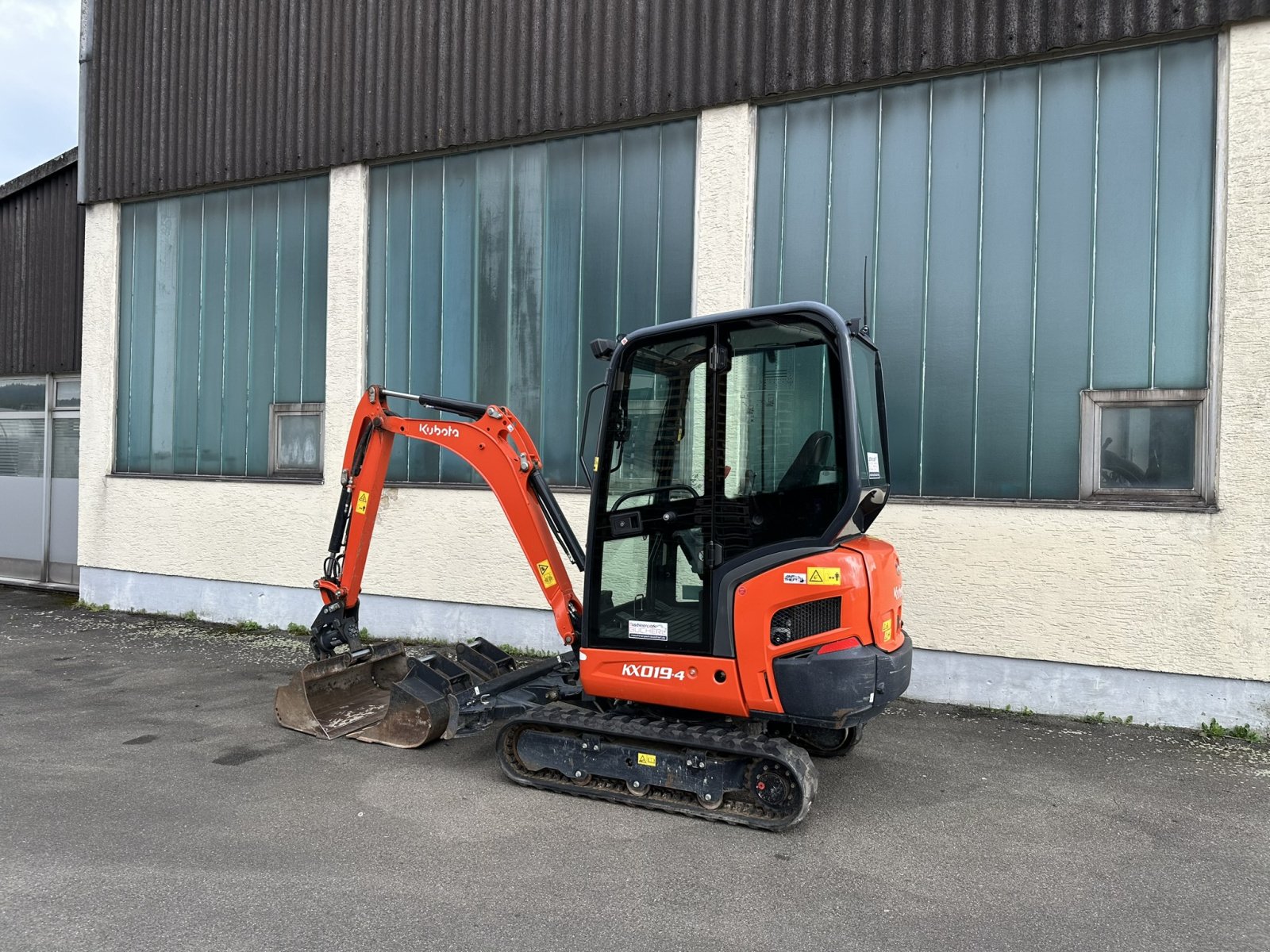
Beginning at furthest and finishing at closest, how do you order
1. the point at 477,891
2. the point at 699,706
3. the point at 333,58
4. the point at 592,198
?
the point at 333,58, the point at 592,198, the point at 699,706, the point at 477,891

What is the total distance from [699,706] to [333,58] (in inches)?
323

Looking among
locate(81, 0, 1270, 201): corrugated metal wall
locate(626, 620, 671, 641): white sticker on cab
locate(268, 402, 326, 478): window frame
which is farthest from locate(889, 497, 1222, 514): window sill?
locate(268, 402, 326, 478): window frame

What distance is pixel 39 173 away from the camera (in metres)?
11.8

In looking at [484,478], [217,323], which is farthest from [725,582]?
[217,323]

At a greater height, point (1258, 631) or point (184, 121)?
point (184, 121)

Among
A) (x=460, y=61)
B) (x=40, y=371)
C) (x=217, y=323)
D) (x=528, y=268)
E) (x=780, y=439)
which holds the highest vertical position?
(x=460, y=61)

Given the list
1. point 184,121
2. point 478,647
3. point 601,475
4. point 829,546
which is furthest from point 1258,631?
point 184,121

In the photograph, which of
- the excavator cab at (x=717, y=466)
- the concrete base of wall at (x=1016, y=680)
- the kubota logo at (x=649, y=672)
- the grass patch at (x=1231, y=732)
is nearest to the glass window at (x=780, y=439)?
the excavator cab at (x=717, y=466)

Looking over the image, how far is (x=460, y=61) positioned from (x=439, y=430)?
192 inches

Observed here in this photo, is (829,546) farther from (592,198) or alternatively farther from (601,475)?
(592,198)

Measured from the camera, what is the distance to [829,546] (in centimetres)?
433

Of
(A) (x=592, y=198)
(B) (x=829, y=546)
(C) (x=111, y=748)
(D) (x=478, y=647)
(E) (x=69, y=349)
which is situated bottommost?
(C) (x=111, y=748)

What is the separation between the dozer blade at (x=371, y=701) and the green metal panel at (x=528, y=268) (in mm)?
2694

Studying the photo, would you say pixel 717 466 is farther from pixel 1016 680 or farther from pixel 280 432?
pixel 280 432
